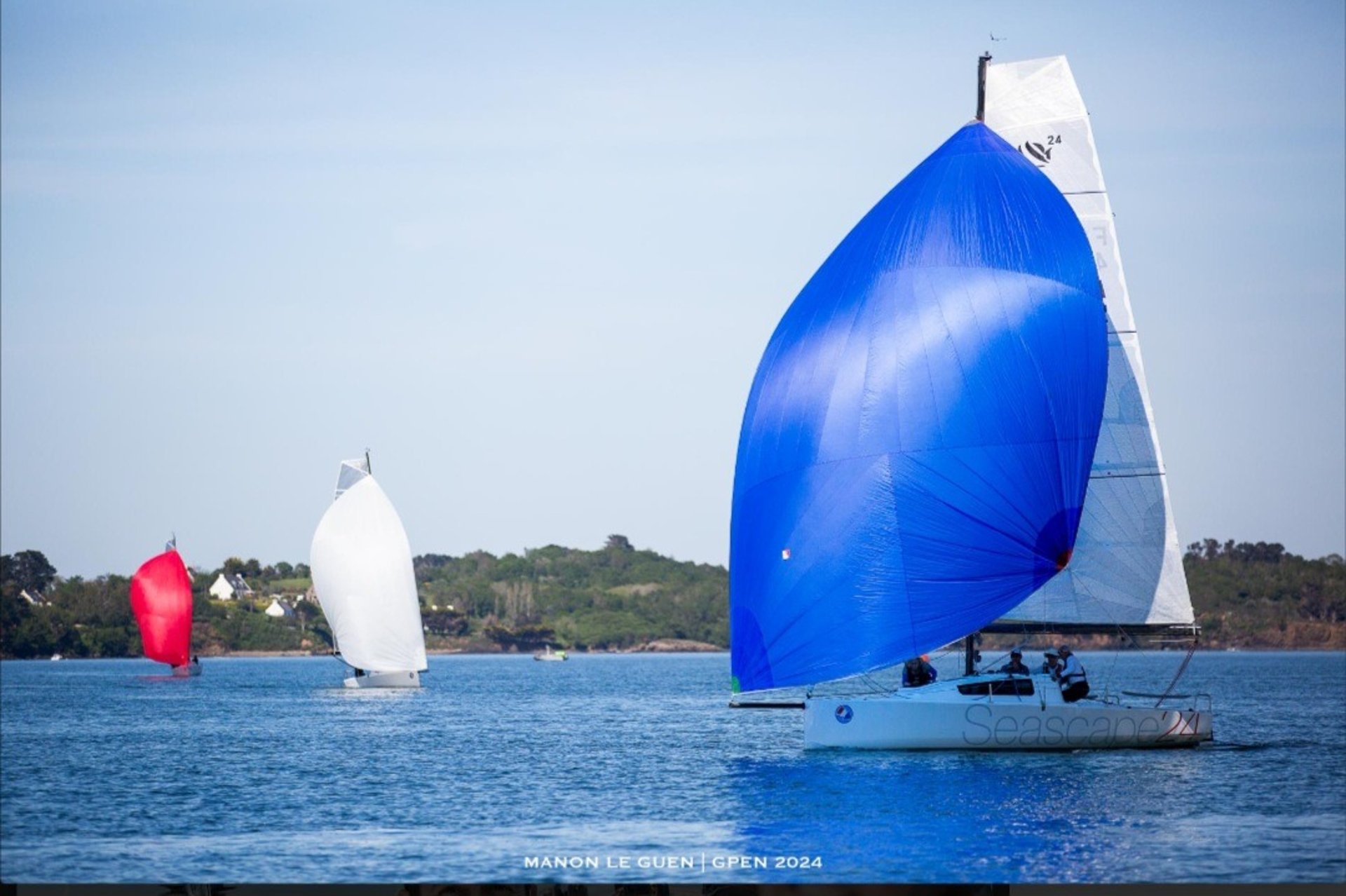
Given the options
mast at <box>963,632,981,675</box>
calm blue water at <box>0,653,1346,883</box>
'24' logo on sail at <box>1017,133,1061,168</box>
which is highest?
'24' logo on sail at <box>1017,133,1061,168</box>

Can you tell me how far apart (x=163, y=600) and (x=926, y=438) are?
36.4m

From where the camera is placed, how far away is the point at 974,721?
65.8 ft

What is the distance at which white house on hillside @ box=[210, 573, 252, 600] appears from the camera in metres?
75.2

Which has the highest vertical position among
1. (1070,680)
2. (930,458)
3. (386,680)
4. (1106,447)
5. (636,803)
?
(1106,447)

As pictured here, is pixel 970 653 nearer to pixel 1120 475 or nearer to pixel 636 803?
pixel 1120 475

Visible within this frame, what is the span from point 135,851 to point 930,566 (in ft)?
27.8

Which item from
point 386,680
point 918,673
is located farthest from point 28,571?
point 386,680

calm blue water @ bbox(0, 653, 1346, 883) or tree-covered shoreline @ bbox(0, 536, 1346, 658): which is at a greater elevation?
tree-covered shoreline @ bbox(0, 536, 1346, 658)

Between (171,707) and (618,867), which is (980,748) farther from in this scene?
(171,707)

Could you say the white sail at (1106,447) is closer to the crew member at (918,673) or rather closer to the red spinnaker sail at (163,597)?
the crew member at (918,673)

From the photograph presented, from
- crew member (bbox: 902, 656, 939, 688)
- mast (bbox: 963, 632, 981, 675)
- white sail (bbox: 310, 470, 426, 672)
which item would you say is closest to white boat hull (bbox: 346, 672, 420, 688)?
white sail (bbox: 310, 470, 426, 672)

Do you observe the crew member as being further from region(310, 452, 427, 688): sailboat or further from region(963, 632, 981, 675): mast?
region(310, 452, 427, 688): sailboat

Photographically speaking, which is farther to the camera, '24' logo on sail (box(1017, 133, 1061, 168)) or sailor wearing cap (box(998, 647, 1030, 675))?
'24' logo on sail (box(1017, 133, 1061, 168))

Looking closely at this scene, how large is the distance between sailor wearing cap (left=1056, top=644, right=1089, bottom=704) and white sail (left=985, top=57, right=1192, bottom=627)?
2.75ft
